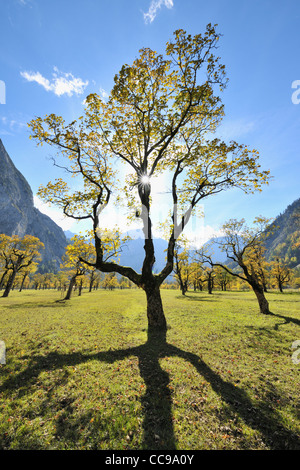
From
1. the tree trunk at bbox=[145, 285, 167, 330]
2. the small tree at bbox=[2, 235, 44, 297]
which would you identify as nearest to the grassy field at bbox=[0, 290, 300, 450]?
the tree trunk at bbox=[145, 285, 167, 330]

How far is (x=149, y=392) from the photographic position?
6461 millimetres

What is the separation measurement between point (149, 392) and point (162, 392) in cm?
50

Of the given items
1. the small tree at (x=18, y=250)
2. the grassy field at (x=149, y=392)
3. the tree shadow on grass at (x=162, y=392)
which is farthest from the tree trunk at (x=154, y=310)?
the small tree at (x=18, y=250)

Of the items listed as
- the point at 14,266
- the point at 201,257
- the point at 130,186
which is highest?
the point at 130,186

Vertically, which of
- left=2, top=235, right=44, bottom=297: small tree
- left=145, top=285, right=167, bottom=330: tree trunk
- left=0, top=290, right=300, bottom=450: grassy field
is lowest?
left=0, top=290, right=300, bottom=450: grassy field

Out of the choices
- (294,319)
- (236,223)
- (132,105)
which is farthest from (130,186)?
(294,319)

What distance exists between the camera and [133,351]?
10000 millimetres

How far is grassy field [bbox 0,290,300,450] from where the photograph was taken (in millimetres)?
4637

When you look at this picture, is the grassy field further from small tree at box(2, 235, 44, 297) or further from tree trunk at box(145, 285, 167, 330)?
small tree at box(2, 235, 44, 297)

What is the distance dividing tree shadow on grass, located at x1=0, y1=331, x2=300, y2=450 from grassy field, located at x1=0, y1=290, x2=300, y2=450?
0.10 feet

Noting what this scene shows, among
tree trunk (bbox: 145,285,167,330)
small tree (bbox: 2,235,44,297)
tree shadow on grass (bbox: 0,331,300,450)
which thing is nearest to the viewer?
tree shadow on grass (bbox: 0,331,300,450)
